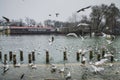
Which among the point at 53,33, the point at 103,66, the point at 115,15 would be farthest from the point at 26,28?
the point at 103,66

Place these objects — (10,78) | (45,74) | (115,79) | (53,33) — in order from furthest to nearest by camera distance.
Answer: (53,33)
(45,74)
(10,78)
(115,79)

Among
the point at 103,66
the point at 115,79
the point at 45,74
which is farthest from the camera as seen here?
the point at 103,66

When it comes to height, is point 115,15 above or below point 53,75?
above

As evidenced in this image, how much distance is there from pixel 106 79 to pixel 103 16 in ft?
106

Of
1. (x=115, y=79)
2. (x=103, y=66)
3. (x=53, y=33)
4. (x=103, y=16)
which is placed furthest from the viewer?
(x=53, y=33)

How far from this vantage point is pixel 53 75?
13.2 m

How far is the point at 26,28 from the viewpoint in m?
85.6

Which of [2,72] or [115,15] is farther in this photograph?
[115,15]

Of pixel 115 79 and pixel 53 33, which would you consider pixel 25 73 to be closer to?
pixel 115 79

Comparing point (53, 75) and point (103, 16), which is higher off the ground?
point (103, 16)

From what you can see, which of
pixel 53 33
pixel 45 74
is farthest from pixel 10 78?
pixel 53 33

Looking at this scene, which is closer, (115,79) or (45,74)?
(115,79)

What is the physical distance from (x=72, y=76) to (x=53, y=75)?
0.89 meters

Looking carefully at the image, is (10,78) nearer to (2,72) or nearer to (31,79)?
(31,79)
